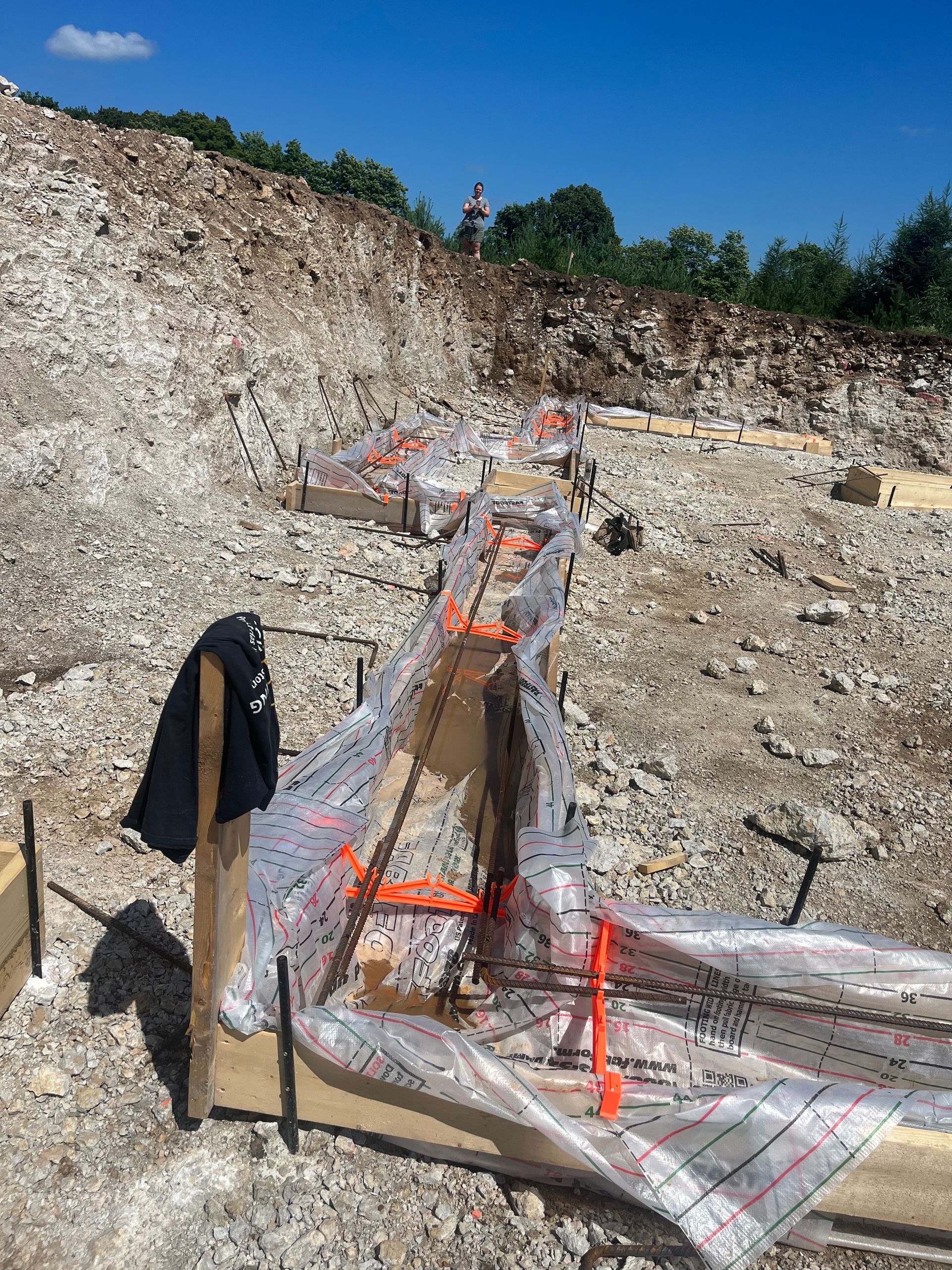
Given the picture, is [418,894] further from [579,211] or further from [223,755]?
[579,211]

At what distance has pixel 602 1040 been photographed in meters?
2.87

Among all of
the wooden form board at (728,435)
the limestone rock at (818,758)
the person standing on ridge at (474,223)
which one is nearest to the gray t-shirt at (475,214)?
the person standing on ridge at (474,223)

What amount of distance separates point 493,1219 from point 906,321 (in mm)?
26794

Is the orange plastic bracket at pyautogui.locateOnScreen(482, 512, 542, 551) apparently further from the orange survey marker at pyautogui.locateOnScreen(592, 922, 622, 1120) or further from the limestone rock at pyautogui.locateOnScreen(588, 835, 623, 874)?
the orange survey marker at pyautogui.locateOnScreen(592, 922, 622, 1120)

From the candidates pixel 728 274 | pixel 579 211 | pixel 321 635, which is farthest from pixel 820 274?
pixel 579 211

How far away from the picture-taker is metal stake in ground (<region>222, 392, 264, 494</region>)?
972 centimetres

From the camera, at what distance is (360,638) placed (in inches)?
254

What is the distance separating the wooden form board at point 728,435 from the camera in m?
18.3

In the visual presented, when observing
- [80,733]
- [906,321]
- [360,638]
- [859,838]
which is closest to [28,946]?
[80,733]

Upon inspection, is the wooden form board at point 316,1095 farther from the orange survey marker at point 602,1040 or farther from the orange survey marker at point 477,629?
the orange survey marker at point 477,629

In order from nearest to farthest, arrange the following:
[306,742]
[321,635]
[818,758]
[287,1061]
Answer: [287,1061]
[306,742]
[818,758]
[321,635]

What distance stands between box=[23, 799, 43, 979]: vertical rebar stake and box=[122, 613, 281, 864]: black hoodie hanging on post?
92 centimetres

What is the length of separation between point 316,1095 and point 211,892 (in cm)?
80

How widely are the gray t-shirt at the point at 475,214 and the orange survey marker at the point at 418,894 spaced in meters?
21.7
